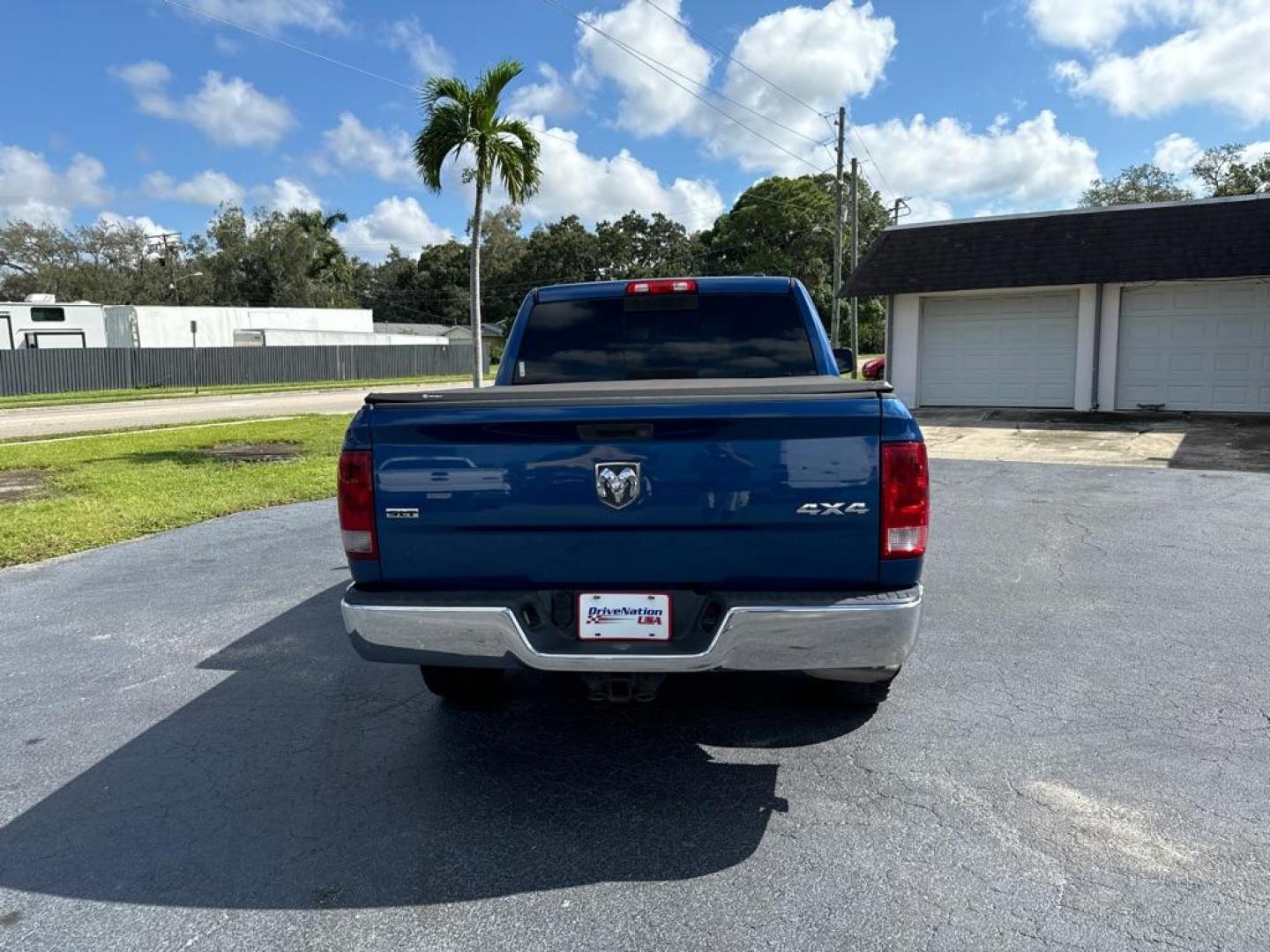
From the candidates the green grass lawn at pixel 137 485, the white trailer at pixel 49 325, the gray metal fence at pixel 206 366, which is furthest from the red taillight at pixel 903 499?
the white trailer at pixel 49 325

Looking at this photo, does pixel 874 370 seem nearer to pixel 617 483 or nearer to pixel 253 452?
pixel 253 452

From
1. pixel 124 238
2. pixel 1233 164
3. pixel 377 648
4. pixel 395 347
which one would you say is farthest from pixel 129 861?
pixel 124 238

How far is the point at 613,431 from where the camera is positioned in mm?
2986

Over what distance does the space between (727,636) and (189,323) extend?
45490 mm

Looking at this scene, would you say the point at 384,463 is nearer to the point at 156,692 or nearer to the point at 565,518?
the point at 565,518

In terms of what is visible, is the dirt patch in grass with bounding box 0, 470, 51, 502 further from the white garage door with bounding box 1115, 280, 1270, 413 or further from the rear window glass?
the white garage door with bounding box 1115, 280, 1270, 413

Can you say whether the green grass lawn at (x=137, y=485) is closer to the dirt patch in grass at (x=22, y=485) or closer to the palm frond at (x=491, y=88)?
the dirt patch in grass at (x=22, y=485)

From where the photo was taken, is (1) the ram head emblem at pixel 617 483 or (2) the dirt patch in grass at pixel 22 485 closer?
(1) the ram head emblem at pixel 617 483

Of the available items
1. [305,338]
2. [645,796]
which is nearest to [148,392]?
[305,338]

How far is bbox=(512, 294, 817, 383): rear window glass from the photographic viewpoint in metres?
4.80

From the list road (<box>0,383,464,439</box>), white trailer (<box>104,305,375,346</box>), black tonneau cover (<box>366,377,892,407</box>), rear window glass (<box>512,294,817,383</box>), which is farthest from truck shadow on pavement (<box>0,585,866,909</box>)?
white trailer (<box>104,305,375,346</box>)

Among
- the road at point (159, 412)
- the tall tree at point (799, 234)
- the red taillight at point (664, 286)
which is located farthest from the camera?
the tall tree at point (799, 234)

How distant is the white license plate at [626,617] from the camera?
3.02 metres

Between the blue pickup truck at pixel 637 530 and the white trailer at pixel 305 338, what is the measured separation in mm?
43056
